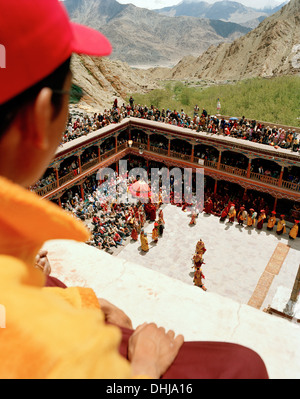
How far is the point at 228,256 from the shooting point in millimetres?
16016

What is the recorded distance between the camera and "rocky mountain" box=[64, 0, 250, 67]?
13162 centimetres

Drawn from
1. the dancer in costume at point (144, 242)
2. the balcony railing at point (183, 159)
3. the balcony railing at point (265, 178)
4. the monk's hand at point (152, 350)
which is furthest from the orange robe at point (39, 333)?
the balcony railing at point (265, 178)

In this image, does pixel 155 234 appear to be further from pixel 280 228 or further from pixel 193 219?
pixel 280 228

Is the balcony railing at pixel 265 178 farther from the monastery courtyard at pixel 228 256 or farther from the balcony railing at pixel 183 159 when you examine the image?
the monastery courtyard at pixel 228 256

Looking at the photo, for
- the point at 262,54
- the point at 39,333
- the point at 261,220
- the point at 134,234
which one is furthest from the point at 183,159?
the point at 262,54

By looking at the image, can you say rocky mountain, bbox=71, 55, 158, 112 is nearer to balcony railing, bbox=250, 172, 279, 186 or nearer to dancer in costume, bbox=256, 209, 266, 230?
balcony railing, bbox=250, 172, 279, 186

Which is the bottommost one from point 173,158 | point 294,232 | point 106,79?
point 294,232

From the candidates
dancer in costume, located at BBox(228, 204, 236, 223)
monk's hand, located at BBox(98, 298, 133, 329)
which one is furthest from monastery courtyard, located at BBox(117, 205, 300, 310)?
monk's hand, located at BBox(98, 298, 133, 329)

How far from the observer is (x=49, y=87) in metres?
1.03

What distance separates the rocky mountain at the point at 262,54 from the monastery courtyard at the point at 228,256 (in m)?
41.7

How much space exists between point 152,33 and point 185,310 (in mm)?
173615

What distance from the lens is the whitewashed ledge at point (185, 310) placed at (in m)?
2.55

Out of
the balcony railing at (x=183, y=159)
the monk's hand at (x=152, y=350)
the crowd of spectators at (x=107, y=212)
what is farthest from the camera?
the balcony railing at (x=183, y=159)
